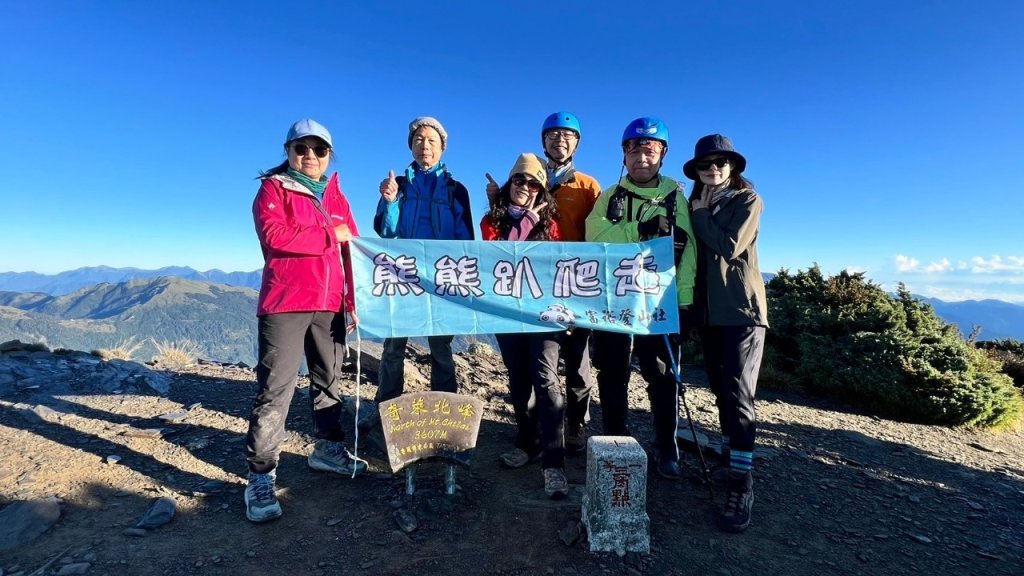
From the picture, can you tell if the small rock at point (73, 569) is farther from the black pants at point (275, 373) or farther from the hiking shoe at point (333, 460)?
A: the hiking shoe at point (333, 460)

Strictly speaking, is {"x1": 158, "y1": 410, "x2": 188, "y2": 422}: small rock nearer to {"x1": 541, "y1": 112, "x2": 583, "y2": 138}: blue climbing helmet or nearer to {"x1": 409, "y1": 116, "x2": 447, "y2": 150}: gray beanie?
{"x1": 409, "y1": 116, "x2": 447, "y2": 150}: gray beanie

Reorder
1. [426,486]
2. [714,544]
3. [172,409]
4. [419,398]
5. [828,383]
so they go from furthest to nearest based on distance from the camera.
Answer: [828,383] → [172,409] → [426,486] → [419,398] → [714,544]

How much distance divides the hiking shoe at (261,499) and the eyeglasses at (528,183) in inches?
145

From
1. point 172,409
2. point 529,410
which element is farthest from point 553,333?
point 172,409

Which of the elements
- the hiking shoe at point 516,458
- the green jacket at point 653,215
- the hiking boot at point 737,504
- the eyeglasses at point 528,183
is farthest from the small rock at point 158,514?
the hiking boot at point 737,504

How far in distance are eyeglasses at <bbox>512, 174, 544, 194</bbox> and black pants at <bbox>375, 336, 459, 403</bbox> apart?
6.26 ft

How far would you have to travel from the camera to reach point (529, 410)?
5.11 meters

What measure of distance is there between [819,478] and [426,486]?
15.2 feet

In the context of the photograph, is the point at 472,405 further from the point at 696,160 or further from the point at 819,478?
the point at 819,478

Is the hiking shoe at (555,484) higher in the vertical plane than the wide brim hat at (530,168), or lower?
A: lower

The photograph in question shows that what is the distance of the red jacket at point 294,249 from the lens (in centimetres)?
411

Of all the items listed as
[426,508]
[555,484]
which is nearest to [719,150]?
[555,484]

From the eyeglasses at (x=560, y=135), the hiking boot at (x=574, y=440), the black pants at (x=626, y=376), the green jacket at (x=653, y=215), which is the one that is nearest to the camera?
the green jacket at (x=653, y=215)

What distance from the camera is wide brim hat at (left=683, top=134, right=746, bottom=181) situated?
4.28 meters
